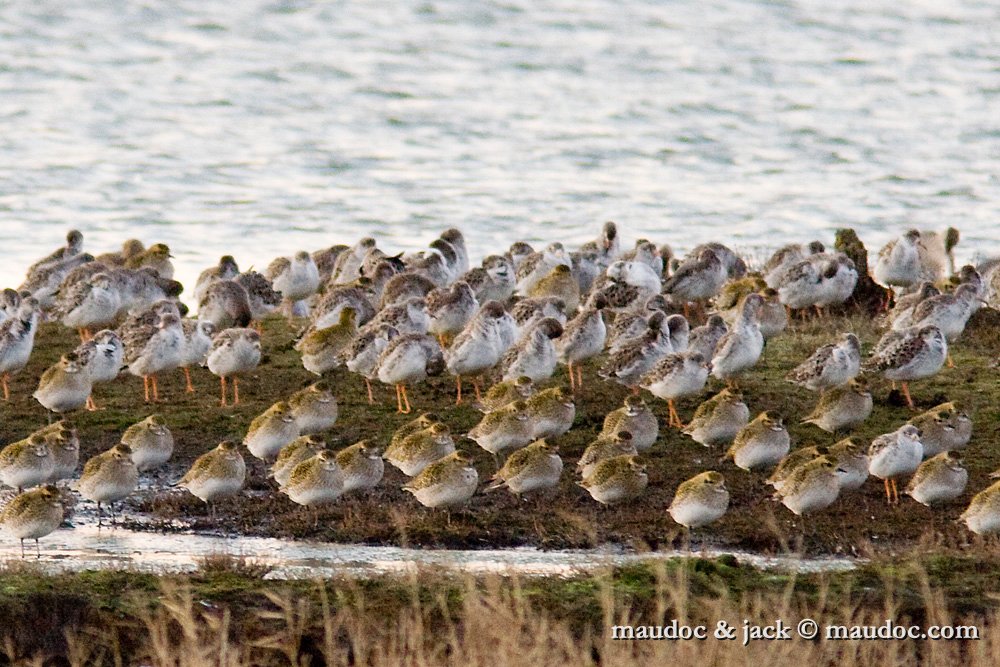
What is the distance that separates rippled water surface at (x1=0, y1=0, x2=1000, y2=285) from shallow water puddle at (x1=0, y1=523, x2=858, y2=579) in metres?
13.3

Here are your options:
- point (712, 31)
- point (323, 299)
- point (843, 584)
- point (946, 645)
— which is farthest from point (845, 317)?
point (712, 31)

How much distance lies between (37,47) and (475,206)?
18.0 m

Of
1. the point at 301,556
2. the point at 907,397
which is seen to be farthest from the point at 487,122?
the point at 301,556

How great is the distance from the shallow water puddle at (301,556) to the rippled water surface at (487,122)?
524 inches

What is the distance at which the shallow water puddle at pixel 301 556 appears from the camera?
1276 centimetres

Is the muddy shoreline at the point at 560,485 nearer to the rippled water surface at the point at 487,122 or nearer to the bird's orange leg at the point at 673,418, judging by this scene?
the bird's orange leg at the point at 673,418

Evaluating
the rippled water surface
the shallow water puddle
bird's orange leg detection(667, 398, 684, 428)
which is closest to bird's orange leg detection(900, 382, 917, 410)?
bird's orange leg detection(667, 398, 684, 428)

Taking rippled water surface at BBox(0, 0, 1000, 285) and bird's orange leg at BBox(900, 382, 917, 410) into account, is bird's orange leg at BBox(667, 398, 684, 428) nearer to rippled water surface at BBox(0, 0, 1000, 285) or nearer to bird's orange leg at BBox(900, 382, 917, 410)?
bird's orange leg at BBox(900, 382, 917, 410)

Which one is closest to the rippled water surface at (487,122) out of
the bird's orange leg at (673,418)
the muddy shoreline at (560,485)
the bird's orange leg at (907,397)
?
the muddy shoreline at (560,485)

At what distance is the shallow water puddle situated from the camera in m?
12.8

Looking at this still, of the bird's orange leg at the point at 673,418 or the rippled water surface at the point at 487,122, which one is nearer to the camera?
the bird's orange leg at the point at 673,418

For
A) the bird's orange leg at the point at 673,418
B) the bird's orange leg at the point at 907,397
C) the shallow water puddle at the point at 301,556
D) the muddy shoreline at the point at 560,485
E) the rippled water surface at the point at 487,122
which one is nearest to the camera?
the shallow water puddle at the point at 301,556

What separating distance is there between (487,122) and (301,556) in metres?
28.6

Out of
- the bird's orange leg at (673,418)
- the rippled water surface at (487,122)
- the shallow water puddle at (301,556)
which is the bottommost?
the shallow water puddle at (301,556)
